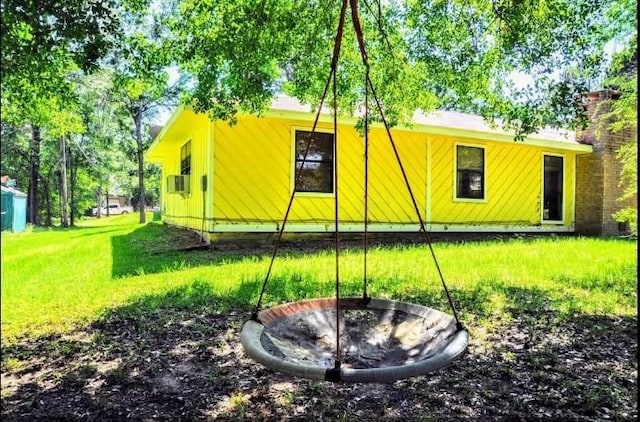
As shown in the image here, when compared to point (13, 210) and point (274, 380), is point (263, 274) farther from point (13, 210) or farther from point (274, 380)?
point (13, 210)

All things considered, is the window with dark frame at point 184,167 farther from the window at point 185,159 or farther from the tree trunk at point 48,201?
the tree trunk at point 48,201

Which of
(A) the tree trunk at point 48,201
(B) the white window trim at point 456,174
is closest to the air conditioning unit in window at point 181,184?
(B) the white window trim at point 456,174

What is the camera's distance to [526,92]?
478 centimetres

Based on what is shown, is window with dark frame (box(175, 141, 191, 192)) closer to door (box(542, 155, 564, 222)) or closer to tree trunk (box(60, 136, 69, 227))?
tree trunk (box(60, 136, 69, 227))

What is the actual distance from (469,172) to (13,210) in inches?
389

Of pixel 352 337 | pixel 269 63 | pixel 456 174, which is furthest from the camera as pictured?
pixel 456 174

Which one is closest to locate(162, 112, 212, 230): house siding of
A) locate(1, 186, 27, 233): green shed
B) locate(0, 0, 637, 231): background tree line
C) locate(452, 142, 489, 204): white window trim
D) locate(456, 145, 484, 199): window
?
locate(0, 0, 637, 231): background tree line

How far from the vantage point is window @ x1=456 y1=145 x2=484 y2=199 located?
10.1 meters

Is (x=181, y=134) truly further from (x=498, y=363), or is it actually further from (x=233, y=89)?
(x=498, y=363)

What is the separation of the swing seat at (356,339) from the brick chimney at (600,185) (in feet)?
32.4

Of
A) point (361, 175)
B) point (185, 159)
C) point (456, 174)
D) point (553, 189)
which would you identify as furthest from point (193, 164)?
point (553, 189)

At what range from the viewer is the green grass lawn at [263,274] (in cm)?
180

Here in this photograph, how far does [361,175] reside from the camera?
9.00 meters

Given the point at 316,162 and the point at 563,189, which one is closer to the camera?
the point at 316,162
